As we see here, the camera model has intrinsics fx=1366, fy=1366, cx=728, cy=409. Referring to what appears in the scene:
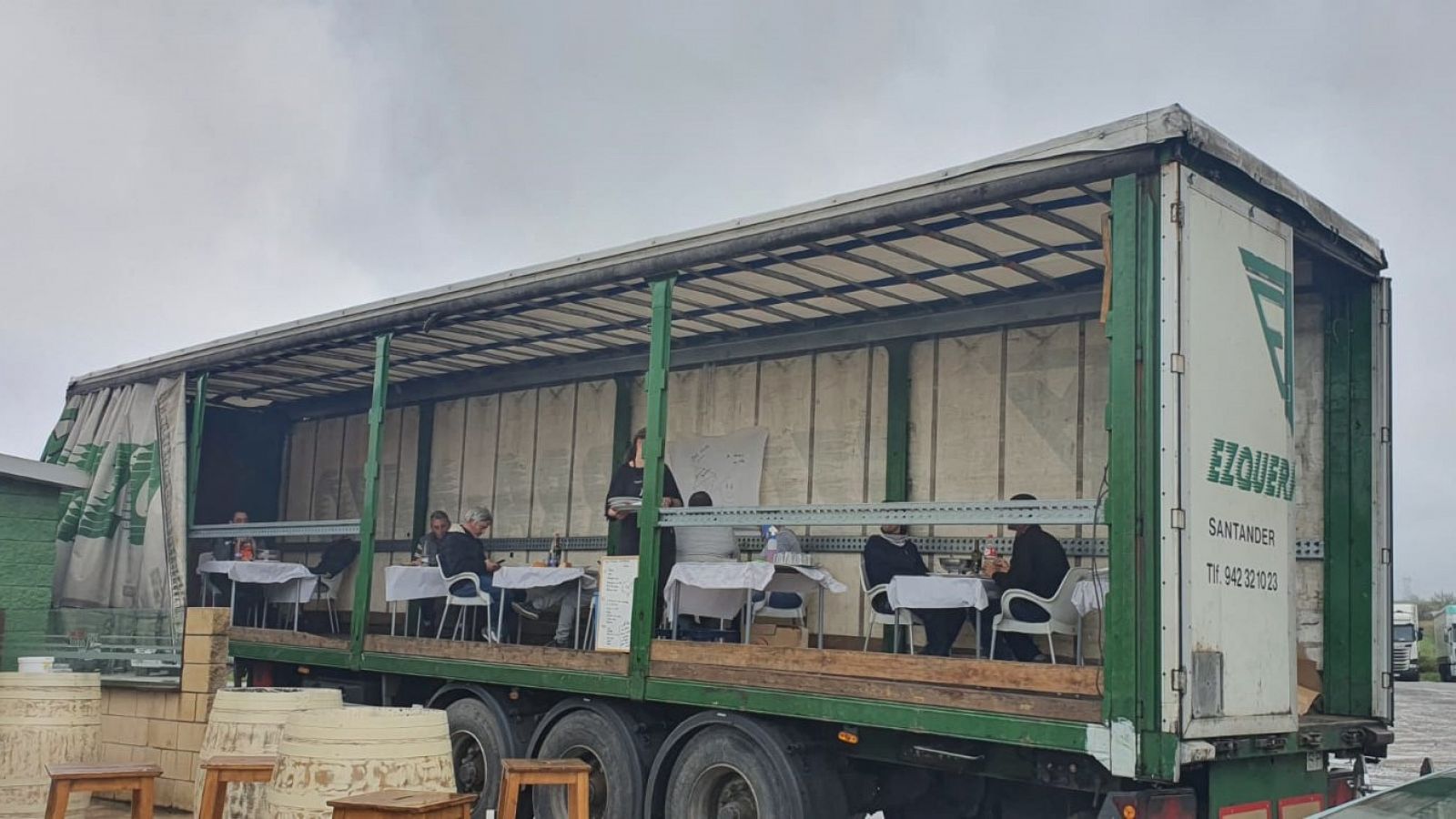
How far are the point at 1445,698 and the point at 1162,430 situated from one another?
29248 mm

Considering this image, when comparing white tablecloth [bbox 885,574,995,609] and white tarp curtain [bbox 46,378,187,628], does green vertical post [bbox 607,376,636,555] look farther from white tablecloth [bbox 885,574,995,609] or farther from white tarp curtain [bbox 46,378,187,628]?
white tablecloth [bbox 885,574,995,609]

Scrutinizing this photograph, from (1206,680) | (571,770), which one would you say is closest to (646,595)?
(571,770)

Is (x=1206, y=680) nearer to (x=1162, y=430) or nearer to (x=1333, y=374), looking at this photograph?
(x=1162, y=430)

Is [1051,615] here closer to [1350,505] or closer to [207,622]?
[1350,505]

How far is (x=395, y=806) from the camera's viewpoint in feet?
16.7

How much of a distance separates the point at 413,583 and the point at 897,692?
493 cm

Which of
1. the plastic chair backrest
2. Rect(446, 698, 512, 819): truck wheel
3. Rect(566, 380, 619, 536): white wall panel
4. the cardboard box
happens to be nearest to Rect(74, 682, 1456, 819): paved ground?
Rect(446, 698, 512, 819): truck wheel

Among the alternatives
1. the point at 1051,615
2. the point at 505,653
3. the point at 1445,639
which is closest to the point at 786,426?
the point at 505,653

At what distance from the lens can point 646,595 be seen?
8.39m

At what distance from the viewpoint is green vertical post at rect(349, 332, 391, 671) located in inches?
411

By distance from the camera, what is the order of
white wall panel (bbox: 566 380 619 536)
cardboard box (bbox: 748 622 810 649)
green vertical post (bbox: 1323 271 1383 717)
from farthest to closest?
white wall panel (bbox: 566 380 619 536) < cardboard box (bbox: 748 622 810 649) < green vertical post (bbox: 1323 271 1383 717)

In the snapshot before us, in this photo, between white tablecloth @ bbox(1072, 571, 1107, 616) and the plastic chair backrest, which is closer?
the plastic chair backrest

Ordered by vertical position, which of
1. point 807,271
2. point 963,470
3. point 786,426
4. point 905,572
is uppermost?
point 807,271

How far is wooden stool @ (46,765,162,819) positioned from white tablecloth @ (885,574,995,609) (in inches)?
164
